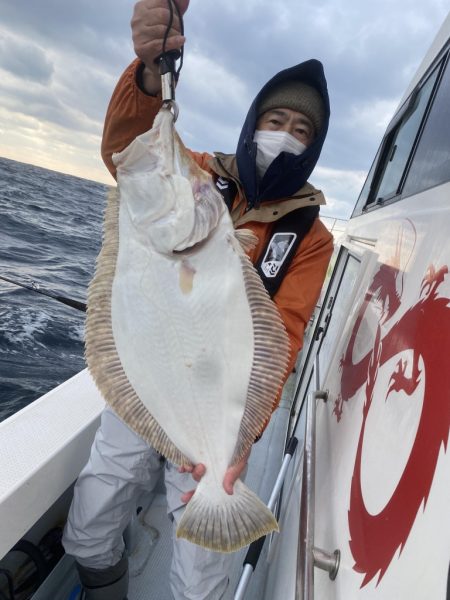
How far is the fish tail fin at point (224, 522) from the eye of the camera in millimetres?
1440

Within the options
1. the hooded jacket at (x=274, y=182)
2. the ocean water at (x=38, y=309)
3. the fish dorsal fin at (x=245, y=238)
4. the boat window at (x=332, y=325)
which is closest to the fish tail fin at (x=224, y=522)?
the hooded jacket at (x=274, y=182)

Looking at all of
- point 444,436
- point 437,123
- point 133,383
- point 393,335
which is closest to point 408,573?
point 444,436

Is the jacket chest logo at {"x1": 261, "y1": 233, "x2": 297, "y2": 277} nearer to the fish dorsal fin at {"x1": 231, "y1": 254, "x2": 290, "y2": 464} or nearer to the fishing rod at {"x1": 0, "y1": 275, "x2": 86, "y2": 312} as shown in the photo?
the fish dorsal fin at {"x1": 231, "y1": 254, "x2": 290, "y2": 464}

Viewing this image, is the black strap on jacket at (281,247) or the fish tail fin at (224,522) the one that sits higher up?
the black strap on jacket at (281,247)

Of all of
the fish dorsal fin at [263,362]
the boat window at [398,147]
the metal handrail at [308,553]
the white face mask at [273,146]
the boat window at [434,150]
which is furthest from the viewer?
the boat window at [398,147]

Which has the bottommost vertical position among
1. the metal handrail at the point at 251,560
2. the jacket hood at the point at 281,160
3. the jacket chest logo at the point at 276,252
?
the metal handrail at the point at 251,560

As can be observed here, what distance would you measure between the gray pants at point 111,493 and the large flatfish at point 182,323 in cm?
62

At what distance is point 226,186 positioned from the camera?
225 centimetres

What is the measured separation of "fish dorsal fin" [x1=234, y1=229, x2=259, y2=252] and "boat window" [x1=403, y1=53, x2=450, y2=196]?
28.3 inches

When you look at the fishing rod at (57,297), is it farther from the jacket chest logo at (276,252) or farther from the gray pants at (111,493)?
the jacket chest logo at (276,252)

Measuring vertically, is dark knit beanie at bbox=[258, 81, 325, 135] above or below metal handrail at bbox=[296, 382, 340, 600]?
above

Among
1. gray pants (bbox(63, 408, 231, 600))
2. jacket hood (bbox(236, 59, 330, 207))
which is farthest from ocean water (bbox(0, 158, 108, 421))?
gray pants (bbox(63, 408, 231, 600))

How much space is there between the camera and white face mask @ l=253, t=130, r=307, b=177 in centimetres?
217

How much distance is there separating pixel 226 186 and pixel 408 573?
6.03ft
